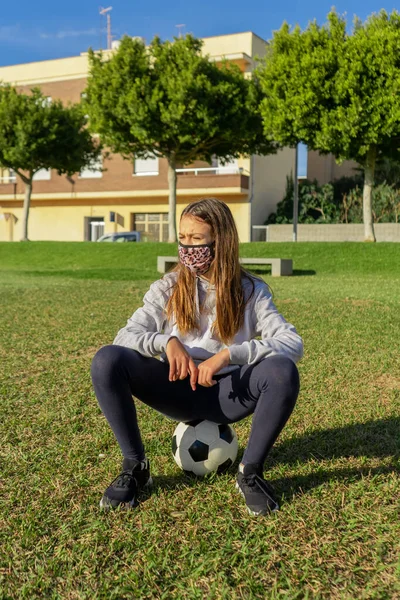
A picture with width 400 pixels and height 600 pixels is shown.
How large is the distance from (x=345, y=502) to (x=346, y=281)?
12.8 m

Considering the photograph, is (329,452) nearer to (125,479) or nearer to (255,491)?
(255,491)

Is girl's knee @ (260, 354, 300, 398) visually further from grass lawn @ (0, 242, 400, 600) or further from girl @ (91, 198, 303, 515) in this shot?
grass lawn @ (0, 242, 400, 600)

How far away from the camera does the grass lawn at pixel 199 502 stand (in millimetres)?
2174

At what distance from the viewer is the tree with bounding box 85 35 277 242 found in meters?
23.2

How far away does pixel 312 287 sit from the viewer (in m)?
13.2

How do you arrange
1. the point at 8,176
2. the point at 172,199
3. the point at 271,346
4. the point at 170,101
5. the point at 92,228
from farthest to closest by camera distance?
the point at 8,176, the point at 92,228, the point at 172,199, the point at 170,101, the point at 271,346

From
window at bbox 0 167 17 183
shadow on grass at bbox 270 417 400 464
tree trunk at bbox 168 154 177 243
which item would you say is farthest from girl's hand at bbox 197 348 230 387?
window at bbox 0 167 17 183

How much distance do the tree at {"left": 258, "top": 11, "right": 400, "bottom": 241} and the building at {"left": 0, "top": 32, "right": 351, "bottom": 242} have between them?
420 inches

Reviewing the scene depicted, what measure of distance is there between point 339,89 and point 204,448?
19365 mm

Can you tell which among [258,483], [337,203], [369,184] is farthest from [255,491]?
[337,203]

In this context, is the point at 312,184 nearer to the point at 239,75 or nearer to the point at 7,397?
the point at 239,75

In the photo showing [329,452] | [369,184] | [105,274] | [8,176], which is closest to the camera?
[329,452]

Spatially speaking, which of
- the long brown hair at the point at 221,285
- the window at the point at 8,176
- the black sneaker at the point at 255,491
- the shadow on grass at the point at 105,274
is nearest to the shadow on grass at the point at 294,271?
the shadow on grass at the point at 105,274

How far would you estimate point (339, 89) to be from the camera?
65.9 feet
